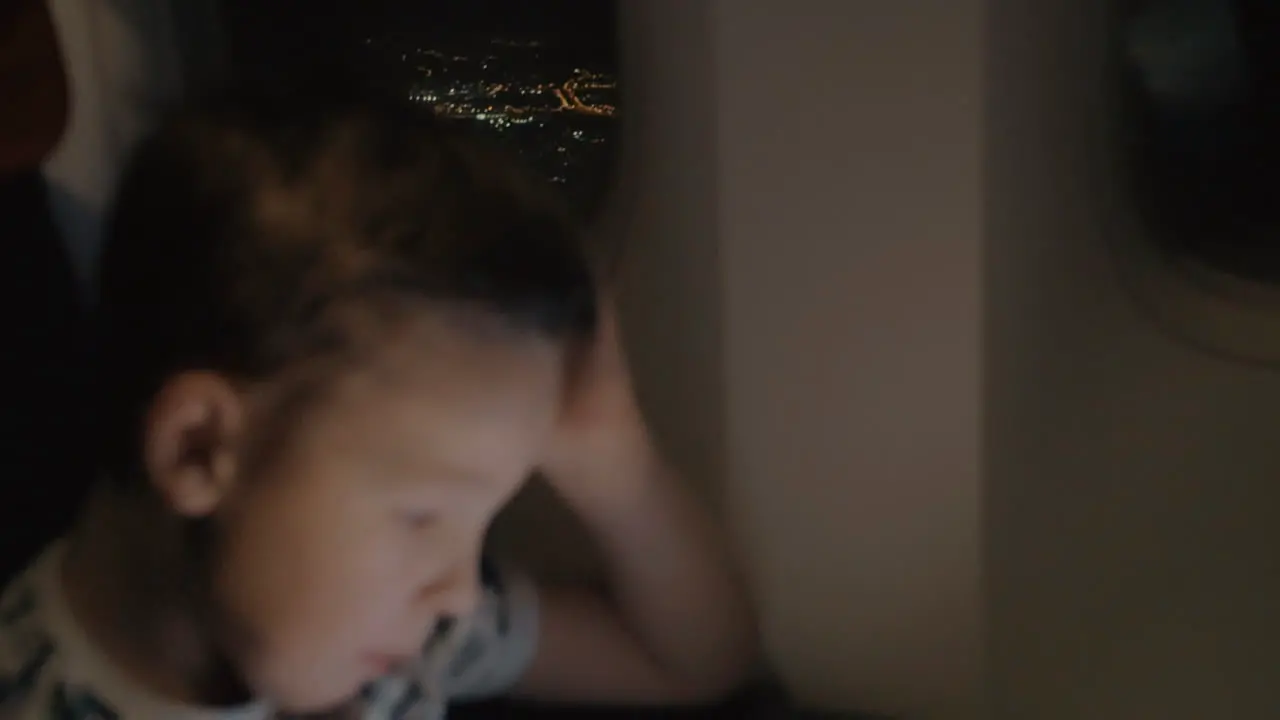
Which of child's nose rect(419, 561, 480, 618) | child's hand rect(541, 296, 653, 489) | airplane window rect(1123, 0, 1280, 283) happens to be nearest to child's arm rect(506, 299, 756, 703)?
child's hand rect(541, 296, 653, 489)

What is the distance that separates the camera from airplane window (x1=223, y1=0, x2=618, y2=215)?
944 mm

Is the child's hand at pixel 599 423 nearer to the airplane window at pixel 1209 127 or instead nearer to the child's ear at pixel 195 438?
the child's ear at pixel 195 438

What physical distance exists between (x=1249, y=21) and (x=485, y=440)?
75cm

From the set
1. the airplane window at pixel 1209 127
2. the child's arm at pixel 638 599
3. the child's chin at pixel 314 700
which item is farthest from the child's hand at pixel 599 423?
the airplane window at pixel 1209 127

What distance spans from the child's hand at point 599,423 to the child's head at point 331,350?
1.5 inches

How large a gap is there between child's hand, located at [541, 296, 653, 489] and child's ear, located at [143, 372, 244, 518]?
0.15 meters

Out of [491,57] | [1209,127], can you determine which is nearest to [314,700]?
[491,57]

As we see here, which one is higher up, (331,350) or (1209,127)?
(331,350)

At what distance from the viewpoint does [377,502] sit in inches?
23.0

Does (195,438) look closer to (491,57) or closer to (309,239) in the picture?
(309,239)

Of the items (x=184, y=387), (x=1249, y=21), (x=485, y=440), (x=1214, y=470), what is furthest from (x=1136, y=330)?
(x=184, y=387)

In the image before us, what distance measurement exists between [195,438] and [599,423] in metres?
0.20

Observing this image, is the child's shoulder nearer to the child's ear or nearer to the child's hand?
the child's ear

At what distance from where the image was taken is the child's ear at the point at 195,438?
1.87ft
